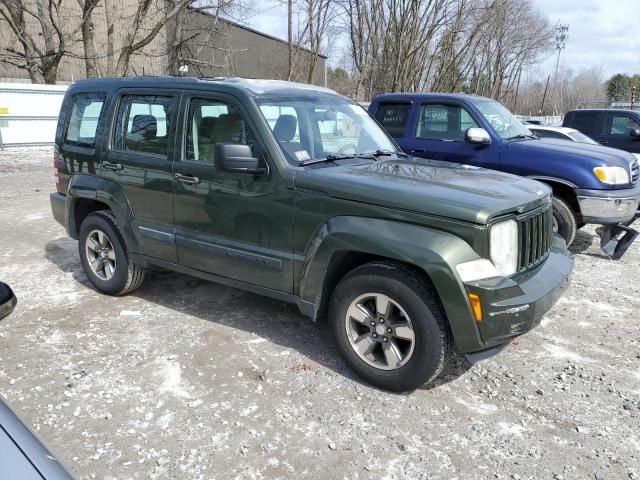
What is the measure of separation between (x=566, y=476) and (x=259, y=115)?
295cm

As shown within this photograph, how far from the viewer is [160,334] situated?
4242mm

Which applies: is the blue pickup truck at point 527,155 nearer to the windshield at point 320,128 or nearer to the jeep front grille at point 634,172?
the jeep front grille at point 634,172

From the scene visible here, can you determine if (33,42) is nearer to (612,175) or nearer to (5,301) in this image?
(612,175)

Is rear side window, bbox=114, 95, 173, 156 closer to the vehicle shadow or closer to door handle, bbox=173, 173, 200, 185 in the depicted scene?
door handle, bbox=173, 173, 200, 185

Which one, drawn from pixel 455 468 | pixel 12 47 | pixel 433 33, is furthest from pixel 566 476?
pixel 12 47

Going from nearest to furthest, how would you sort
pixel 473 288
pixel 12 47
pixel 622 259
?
pixel 473 288 < pixel 622 259 < pixel 12 47

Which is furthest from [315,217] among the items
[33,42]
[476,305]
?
[33,42]

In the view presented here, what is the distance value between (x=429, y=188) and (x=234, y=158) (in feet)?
4.32

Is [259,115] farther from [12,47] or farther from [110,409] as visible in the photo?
[12,47]

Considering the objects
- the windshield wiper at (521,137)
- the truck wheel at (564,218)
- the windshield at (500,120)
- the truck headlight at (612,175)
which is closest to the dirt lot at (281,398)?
the truck wheel at (564,218)

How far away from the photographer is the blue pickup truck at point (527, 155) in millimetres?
6086

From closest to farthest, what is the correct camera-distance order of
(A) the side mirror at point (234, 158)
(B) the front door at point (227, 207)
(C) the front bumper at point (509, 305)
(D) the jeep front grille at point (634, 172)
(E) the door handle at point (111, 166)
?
(C) the front bumper at point (509, 305), (A) the side mirror at point (234, 158), (B) the front door at point (227, 207), (E) the door handle at point (111, 166), (D) the jeep front grille at point (634, 172)

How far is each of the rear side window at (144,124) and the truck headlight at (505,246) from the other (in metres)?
2.69

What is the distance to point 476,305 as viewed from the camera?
2988 millimetres
